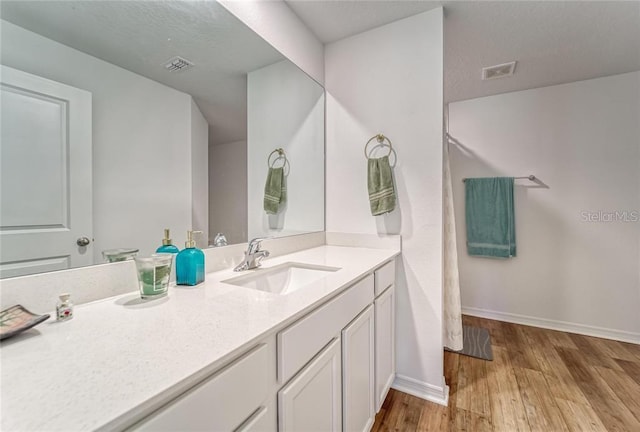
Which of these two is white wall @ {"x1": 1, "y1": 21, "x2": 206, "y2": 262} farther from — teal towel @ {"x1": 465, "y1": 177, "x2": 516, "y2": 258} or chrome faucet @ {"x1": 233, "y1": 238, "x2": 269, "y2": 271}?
teal towel @ {"x1": 465, "y1": 177, "x2": 516, "y2": 258}

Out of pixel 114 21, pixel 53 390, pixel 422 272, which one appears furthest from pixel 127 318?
pixel 422 272

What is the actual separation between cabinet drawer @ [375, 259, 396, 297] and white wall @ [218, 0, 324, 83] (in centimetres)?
137

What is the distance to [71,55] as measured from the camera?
814 millimetres

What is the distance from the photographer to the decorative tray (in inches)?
23.0

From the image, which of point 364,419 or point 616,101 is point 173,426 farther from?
point 616,101

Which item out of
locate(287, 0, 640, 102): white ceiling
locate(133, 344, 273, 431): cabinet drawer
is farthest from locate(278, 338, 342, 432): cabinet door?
locate(287, 0, 640, 102): white ceiling

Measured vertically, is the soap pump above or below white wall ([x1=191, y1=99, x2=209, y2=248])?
below

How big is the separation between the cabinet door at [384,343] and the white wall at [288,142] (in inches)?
27.4

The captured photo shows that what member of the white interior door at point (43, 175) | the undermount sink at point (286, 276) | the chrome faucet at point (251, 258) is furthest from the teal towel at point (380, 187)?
the white interior door at point (43, 175)

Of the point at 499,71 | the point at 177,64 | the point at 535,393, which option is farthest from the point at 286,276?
the point at 499,71

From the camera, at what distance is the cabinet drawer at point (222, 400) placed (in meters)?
0.46

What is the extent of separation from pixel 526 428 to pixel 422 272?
2.99 ft

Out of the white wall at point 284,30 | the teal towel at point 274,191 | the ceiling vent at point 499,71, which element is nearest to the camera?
the white wall at point 284,30

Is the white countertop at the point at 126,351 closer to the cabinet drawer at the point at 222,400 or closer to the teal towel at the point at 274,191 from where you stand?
the cabinet drawer at the point at 222,400
